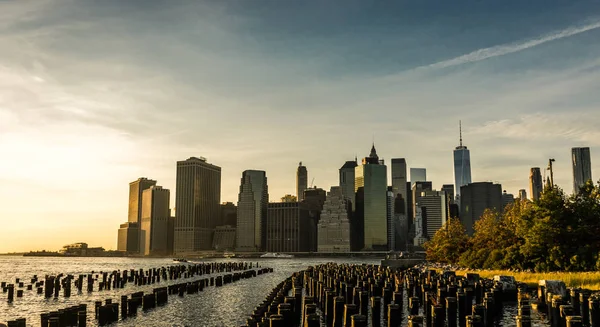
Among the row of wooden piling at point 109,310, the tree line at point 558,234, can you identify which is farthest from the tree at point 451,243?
the row of wooden piling at point 109,310

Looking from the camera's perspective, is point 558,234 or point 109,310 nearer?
point 109,310

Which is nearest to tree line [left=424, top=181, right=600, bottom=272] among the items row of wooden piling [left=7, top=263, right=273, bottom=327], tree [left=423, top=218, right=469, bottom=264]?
tree [left=423, top=218, right=469, bottom=264]

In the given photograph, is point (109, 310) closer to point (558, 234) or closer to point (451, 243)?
point (558, 234)

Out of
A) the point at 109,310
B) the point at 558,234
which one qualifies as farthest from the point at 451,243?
the point at 109,310

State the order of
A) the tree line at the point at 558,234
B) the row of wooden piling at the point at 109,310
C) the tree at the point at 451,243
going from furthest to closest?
the tree at the point at 451,243
the tree line at the point at 558,234
the row of wooden piling at the point at 109,310

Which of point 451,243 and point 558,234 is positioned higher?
point 558,234

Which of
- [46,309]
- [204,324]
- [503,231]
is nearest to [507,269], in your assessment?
[503,231]

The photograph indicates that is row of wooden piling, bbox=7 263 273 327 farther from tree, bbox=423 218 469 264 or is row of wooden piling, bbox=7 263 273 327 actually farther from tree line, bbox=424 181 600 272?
tree, bbox=423 218 469 264

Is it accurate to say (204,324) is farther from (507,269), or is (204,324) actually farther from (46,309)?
(507,269)

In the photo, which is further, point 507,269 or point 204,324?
point 507,269

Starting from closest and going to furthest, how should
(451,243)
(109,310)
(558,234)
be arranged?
(109,310) < (558,234) < (451,243)

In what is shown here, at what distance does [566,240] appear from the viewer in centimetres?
5856

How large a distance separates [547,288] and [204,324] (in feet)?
88.2

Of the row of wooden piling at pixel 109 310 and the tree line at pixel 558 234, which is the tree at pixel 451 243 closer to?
the tree line at pixel 558 234
